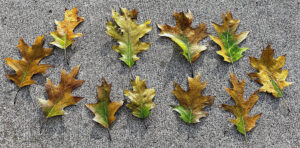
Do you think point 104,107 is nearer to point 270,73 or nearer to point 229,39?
point 229,39

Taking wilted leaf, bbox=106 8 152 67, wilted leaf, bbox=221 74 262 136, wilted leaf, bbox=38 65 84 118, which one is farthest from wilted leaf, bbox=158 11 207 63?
wilted leaf, bbox=38 65 84 118

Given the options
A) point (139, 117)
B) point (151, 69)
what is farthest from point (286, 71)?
point (139, 117)

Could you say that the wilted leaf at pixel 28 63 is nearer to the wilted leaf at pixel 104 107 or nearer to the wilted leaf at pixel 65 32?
the wilted leaf at pixel 65 32

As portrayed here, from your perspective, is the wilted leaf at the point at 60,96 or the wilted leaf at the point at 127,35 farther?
the wilted leaf at the point at 127,35

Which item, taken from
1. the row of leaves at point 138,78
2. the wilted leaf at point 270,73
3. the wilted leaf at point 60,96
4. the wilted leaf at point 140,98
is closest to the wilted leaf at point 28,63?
the row of leaves at point 138,78

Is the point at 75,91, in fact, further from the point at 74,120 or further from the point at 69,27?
the point at 69,27

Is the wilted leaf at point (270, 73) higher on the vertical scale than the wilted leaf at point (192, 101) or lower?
higher

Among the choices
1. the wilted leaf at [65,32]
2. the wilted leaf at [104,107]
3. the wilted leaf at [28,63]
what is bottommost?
the wilted leaf at [104,107]

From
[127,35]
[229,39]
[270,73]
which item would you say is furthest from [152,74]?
[270,73]
